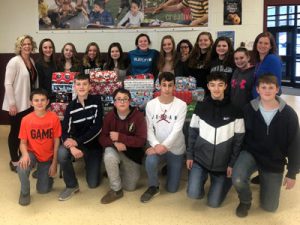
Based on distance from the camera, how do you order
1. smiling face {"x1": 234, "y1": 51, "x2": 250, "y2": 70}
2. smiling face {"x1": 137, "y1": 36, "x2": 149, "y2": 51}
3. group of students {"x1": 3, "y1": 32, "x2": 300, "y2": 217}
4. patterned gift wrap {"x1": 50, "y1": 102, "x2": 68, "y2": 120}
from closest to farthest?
group of students {"x1": 3, "y1": 32, "x2": 300, "y2": 217} < smiling face {"x1": 234, "y1": 51, "x2": 250, "y2": 70} < patterned gift wrap {"x1": 50, "y1": 102, "x2": 68, "y2": 120} < smiling face {"x1": 137, "y1": 36, "x2": 149, "y2": 51}

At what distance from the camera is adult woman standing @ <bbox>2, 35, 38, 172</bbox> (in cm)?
337

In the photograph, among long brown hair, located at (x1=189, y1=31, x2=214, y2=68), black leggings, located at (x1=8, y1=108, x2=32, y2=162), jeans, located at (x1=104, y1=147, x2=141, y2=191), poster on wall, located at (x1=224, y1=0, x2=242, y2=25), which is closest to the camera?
jeans, located at (x1=104, y1=147, x2=141, y2=191)

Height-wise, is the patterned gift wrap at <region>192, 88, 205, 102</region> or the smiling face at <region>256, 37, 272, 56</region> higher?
the smiling face at <region>256, 37, 272, 56</region>

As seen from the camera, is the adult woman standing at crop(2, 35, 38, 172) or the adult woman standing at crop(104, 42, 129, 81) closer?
the adult woman standing at crop(2, 35, 38, 172)

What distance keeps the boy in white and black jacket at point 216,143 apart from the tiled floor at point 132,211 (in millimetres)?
165

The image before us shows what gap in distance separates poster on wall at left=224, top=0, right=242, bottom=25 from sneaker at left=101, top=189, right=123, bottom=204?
2967 mm

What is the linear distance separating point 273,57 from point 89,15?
3043 millimetres

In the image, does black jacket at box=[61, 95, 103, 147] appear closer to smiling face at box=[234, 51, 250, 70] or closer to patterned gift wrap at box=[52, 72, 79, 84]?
patterned gift wrap at box=[52, 72, 79, 84]

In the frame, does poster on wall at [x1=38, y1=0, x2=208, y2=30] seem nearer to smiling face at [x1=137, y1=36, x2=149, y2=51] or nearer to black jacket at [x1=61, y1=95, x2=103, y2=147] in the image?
smiling face at [x1=137, y1=36, x2=149, y2=51]

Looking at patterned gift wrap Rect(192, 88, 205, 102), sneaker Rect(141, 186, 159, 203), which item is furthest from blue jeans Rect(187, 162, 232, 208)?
patterned gift wrap Rect(192, 88, 205, 102)

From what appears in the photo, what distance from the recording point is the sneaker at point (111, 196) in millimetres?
2799

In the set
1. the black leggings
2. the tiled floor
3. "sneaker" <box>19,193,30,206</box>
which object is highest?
the black leggings

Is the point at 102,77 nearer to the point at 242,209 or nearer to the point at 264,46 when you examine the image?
the point at 264,46

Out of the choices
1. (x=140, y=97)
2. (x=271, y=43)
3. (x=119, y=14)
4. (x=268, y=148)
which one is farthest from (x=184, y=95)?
(x=119, y=14)
